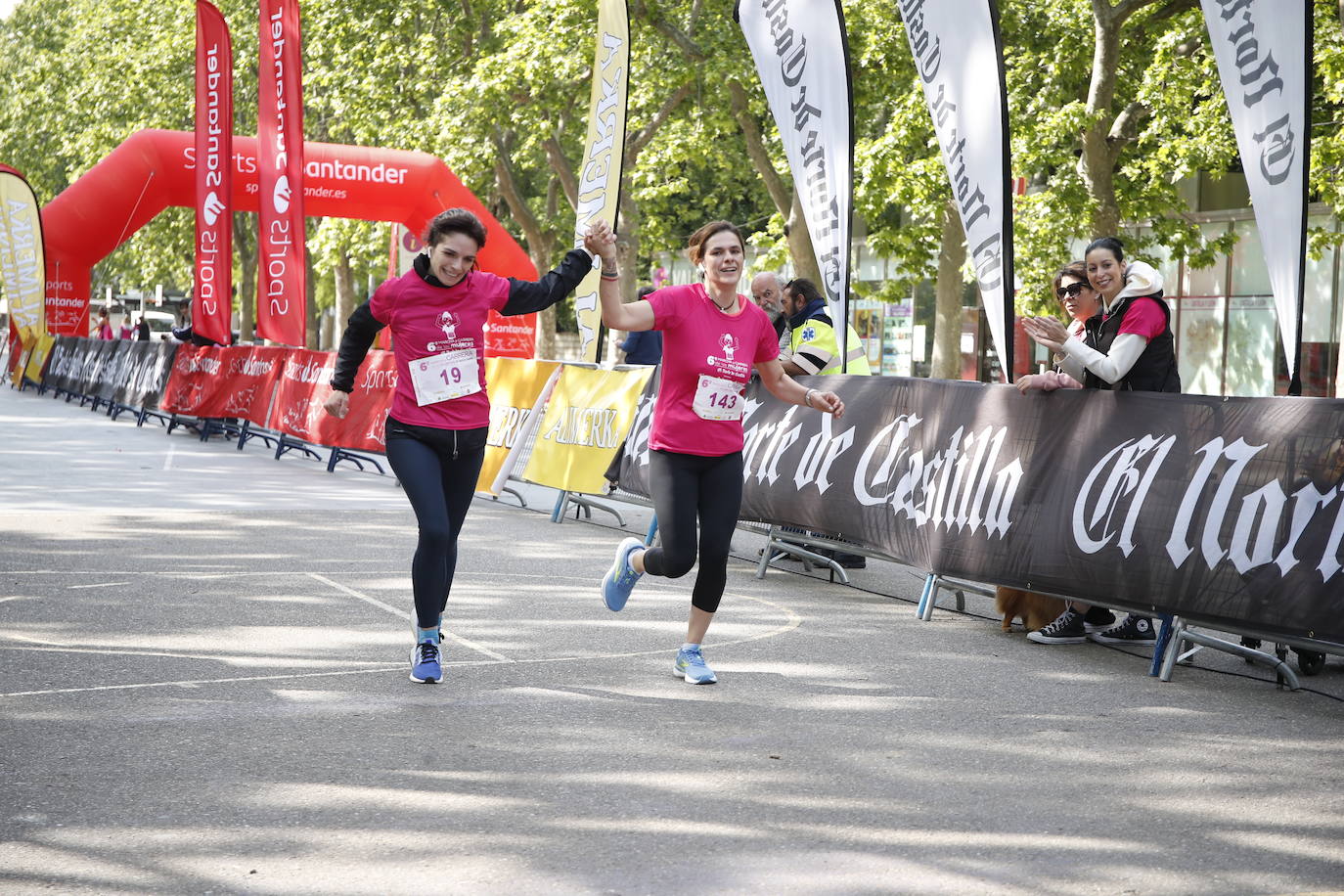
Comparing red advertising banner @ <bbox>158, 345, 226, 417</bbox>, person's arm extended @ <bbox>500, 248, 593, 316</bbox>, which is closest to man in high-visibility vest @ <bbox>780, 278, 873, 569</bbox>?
person's arm extended @ <bbox>500, 248, 593, 316</bbox>

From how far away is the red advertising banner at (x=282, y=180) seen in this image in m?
19.2

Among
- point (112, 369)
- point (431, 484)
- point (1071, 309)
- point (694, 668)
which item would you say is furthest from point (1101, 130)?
point (431, 484)

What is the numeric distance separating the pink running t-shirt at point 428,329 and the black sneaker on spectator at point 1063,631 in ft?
10.6

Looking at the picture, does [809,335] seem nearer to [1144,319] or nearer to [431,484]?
[1144,319]

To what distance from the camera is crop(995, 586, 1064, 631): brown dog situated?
8.05 metres

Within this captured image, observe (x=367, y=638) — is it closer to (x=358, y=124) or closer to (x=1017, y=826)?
(x=1017, y=826)

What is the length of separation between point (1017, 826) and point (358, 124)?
99.3 feet

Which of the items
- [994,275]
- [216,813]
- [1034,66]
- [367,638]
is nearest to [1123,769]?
[216,813]

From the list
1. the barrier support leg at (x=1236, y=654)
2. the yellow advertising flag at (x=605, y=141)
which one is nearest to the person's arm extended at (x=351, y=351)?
the barrier support leg at (x=1236, y=654)

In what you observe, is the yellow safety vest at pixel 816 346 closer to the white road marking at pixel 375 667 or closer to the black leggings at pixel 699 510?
the white road marking at pixel 375 667

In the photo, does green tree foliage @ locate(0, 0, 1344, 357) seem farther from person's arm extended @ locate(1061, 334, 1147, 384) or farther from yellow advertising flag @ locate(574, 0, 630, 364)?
person's arm extended @ locate(1061, 334, 1147, 384)

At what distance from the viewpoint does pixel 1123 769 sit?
211 inches

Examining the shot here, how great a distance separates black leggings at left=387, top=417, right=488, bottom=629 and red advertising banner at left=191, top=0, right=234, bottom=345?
15.4m

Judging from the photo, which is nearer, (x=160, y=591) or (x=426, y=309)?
(x=426, y=309)
